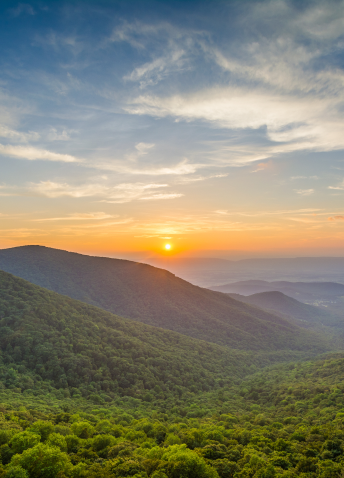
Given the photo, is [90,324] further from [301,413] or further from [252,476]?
[252,476]

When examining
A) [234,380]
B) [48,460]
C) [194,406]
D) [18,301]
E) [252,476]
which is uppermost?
[18,301]

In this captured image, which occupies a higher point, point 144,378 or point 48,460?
point 48,460

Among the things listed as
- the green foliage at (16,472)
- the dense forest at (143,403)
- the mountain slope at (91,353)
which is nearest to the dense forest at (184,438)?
the green foliage at (16,472)

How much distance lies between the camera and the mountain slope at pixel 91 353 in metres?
79.0

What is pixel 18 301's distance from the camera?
327 feet

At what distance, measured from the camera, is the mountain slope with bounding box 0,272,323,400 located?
79.0 metres

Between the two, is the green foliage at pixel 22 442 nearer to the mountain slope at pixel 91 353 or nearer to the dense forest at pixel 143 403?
the dense forest at pixel 143 403

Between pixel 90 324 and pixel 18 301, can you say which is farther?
pixel 90 324

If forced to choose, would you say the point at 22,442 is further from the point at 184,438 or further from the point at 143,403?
the point at 143,403

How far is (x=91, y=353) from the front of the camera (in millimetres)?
90688

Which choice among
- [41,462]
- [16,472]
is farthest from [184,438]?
[16,472]

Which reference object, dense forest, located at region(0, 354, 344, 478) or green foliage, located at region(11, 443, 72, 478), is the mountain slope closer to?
dense forest, located at region(0, 354, 344, 478)

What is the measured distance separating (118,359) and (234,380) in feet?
167

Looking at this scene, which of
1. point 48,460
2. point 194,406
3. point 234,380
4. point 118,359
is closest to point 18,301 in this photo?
point 118,359
